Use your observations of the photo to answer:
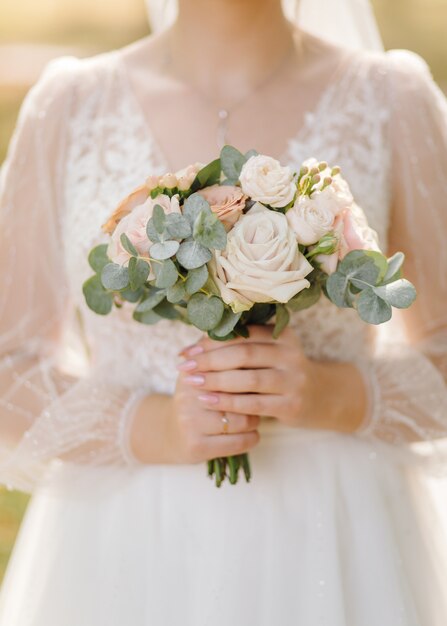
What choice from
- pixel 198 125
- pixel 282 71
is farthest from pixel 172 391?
pixel 282 71

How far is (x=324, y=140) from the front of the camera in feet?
5.96

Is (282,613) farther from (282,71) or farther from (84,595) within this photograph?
(282,71)

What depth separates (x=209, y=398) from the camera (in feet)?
5.10

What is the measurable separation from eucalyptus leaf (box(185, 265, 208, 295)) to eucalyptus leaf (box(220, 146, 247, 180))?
0.19m

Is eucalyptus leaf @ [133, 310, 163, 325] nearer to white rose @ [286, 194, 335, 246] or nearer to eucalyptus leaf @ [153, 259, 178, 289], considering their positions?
eucalyptus leaf @ [153, 259, 178, 289]

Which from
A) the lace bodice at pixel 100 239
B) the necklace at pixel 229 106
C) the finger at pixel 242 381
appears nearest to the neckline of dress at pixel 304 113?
the lace bodice at pixel 100 239

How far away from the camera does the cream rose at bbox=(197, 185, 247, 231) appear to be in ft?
4.26

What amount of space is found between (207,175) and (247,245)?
7.0 inches

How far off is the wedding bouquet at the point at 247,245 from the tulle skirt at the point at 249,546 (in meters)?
0.43

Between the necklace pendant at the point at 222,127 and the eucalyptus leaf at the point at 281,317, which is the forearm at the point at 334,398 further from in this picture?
the necklace pendant at the point at 222,127

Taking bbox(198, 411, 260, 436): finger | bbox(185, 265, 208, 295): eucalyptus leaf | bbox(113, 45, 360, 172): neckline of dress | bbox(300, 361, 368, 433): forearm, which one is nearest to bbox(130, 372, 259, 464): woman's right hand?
bbox(198, 411, 260, 436): finger

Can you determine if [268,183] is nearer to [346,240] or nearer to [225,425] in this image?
[346,240]

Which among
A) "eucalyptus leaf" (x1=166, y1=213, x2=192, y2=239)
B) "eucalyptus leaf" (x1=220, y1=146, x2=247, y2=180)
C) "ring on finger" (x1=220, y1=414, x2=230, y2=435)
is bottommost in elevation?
"ring on finger" (x1=220, y1=414, x2=230, y2=435)

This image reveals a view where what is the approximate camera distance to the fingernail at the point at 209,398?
A: 61.2 inches
